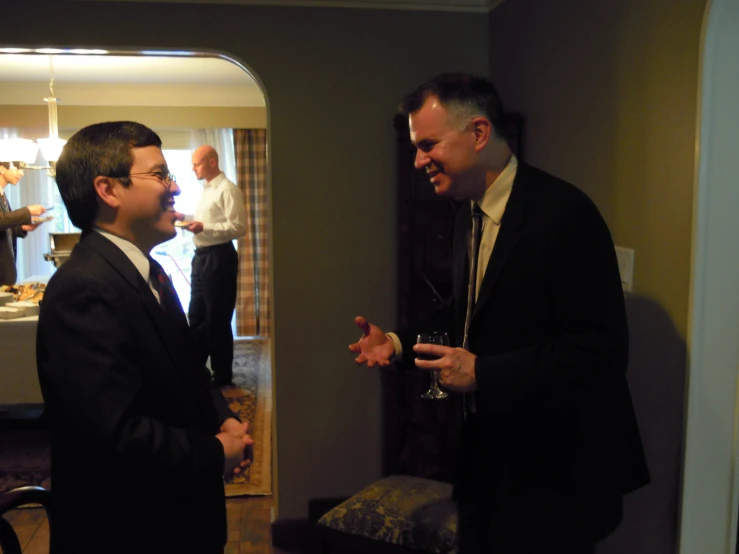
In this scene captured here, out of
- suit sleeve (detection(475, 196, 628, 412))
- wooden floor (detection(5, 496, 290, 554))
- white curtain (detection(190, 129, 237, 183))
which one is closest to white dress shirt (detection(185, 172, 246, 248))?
wooden floor (detection(5, 496, 290, 554))

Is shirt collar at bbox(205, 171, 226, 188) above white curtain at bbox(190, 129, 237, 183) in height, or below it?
below

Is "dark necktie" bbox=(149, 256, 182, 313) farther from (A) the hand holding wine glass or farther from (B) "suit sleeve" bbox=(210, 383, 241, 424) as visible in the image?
(A) the hand holding wine glass

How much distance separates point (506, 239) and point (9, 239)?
4.05 m

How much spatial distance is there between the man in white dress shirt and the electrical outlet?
344cm

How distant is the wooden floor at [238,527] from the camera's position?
9.82 ft

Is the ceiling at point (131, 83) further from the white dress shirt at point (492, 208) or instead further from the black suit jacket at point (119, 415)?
the black suit jacket at point (119, 415)

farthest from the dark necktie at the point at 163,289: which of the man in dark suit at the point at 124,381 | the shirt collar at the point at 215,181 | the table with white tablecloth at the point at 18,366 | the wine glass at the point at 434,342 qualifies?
the shirt collar at the point at 215,181

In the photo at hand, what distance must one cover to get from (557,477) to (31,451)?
344 cm

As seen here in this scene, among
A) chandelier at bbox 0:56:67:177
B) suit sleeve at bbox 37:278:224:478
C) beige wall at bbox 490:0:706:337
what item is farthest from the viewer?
chandelier at bbox 0:56:67:177

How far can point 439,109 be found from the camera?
1.64m

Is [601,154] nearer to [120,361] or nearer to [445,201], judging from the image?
[445,201]

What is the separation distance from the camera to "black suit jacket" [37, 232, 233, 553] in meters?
1.27

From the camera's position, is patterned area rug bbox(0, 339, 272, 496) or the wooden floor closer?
the wooden floor

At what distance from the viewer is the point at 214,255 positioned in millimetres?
5035
